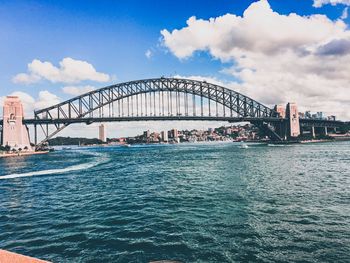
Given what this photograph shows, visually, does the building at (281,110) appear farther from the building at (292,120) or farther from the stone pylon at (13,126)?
the stone pylon at (13,126)

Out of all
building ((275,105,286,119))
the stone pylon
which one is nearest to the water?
the stone pylon

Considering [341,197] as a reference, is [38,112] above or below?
above

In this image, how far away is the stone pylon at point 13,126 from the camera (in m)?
80.1

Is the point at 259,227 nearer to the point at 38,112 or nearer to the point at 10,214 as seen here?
the point at 10,214

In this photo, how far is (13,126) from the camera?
81.3 metres

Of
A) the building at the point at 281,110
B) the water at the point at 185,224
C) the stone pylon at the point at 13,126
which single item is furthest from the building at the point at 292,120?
the water at the point at 185,224

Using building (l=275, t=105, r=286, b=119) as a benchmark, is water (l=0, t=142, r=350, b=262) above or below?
below

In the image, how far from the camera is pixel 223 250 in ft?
26.0

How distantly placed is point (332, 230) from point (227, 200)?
5245 mm

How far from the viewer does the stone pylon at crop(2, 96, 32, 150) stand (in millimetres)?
80062

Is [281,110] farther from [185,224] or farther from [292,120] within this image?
[185,224]

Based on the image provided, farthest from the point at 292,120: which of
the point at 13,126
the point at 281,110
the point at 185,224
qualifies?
the point at 185,224

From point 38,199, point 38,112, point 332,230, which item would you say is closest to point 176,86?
point 38,112

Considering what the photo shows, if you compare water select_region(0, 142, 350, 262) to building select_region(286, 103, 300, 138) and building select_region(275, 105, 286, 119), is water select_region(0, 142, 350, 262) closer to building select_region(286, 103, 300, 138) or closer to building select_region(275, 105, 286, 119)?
building select_region(286, 103, 300, 138)
